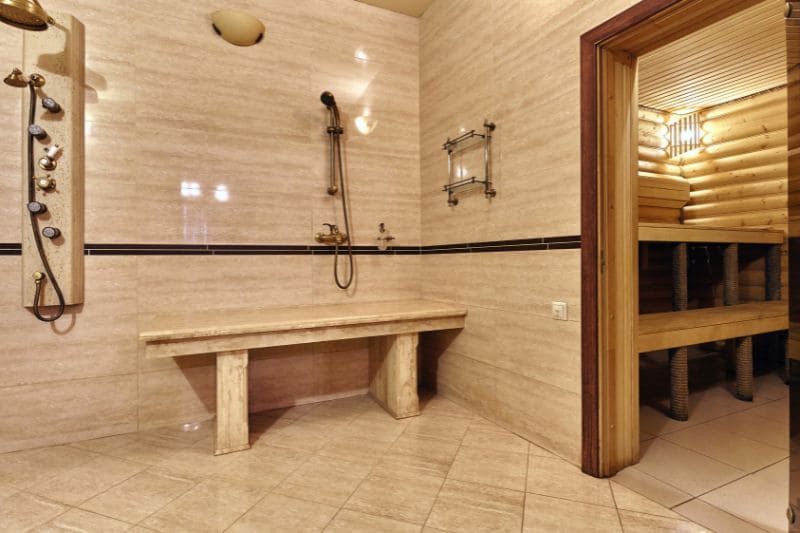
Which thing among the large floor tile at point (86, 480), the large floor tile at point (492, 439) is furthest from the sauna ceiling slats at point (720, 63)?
the large floor tile at point (86, 480)

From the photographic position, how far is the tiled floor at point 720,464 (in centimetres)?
160

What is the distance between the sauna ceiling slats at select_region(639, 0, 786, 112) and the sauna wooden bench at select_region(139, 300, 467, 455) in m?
2.22

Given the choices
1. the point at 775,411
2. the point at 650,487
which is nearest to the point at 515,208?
the point at 650,487

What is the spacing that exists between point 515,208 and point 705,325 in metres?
1.42

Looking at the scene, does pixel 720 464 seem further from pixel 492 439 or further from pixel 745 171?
pixel 745 171

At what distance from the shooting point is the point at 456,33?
110 inches

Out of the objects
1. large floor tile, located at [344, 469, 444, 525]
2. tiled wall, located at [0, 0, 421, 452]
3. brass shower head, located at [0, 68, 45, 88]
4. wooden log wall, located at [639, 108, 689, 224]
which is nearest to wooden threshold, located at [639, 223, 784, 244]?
wooden log wall, located at [639, 108, 689, 224]

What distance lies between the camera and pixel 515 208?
2316 mm

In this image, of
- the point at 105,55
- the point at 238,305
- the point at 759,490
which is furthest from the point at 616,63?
the point at 105,55

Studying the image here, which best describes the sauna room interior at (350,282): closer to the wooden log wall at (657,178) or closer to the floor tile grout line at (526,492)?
the floor tile grout line at (526,492)

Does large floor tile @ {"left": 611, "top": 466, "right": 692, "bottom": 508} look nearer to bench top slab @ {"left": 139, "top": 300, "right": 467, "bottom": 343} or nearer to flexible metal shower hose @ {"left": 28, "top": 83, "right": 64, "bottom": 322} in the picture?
bench top slab @ {"left": 139, "top": 300, "right": 467, "bottom": 343}

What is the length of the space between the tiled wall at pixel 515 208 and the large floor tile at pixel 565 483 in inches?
3.8

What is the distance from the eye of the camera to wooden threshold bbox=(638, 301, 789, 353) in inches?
90.0

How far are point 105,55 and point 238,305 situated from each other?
1658 mm
